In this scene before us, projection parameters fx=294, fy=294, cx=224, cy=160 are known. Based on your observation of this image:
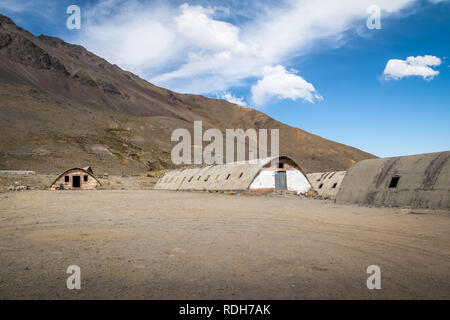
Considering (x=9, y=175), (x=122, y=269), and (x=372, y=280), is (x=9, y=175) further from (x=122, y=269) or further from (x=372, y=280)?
(x=372, y=280)

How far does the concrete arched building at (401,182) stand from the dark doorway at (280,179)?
391 inches

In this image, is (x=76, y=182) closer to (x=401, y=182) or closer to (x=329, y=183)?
(x=329, y=183)

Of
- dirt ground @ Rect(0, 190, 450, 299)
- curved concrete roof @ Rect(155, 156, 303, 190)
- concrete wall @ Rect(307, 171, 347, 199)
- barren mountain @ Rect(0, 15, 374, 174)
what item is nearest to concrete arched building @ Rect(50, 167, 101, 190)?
curved concrete roof @ Rect(155, 156, 303, 190)

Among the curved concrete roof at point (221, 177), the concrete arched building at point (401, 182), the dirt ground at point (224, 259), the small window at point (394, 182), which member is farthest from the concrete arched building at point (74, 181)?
the small window at point (394, 182)

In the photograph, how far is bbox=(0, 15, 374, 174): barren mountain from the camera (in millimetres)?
58281

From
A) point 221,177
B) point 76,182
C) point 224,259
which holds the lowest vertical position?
point 224,259

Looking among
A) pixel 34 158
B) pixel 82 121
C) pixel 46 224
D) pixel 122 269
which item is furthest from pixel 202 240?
pixel 82 121

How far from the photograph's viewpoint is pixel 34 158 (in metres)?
52.8

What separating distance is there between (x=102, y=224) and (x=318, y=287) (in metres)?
7.83

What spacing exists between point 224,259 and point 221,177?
25.7 metres

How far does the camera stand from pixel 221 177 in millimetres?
31562

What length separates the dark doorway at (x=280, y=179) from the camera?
93.8 ft

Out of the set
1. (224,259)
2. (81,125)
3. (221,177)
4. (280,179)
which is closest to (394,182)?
(280,179)

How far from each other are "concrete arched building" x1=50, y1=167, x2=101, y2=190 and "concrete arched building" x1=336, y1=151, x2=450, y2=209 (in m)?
30.9
